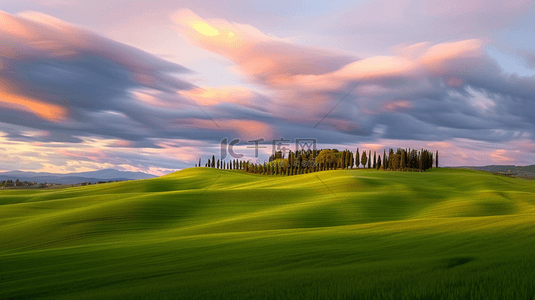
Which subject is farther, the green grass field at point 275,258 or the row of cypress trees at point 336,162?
the row of cypress trees at point 336,162

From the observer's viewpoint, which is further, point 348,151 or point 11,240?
point 348,151

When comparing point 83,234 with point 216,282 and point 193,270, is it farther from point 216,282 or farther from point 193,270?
point 216,282

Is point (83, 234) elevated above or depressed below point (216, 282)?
below

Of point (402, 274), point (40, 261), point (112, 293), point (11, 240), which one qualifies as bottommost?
point (11, 240)

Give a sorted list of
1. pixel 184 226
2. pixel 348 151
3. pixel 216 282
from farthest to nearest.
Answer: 1. pixel 348 151
2. pixel 184 226
3. pixel 216 282

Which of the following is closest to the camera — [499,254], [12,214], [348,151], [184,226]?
[499,254]

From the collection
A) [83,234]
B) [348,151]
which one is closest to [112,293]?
[83,234]

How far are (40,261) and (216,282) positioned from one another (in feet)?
32.6

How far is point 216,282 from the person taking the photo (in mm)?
9938

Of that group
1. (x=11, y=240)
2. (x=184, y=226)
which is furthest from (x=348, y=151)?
(x=11, y=240)

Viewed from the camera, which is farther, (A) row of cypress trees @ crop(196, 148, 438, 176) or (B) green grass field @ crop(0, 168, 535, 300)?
(A) row of cypress trees @ crop(196, 148, 438, 176)

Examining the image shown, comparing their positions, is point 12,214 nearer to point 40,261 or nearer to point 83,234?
point 83,234

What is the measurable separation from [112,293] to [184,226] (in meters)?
20.8

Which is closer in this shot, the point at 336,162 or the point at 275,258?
the point at 275,258
